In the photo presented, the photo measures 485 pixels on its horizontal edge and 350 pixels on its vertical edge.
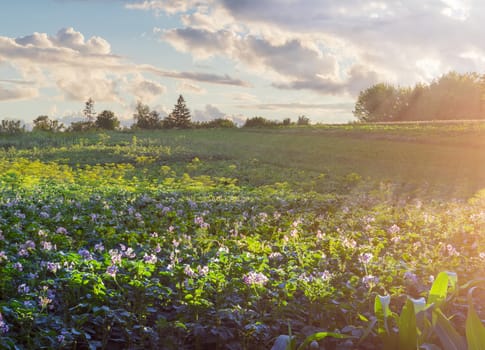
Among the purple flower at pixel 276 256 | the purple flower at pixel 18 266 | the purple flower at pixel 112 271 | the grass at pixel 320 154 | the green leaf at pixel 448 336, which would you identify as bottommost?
the green leaf at pixel 448 336

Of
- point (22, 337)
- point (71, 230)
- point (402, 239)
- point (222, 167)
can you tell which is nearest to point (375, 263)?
point (402, 239)

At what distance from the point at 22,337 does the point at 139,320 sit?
0.73 meters

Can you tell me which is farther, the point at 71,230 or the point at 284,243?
the point at 71,230

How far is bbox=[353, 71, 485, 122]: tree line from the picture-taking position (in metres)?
54.8

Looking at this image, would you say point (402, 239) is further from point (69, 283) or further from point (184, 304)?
point (69, 283)

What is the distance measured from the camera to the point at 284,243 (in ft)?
16.6

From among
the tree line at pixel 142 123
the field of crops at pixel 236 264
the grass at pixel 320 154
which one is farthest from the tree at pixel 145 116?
the field of crops at pixel 236 264

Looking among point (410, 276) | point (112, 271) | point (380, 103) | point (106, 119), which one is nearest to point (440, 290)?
point (410, 276)

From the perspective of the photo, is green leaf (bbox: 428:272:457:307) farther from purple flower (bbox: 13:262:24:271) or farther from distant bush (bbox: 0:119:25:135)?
distant bush (bbox: 0:119:25:135)

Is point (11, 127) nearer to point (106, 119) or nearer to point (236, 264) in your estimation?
point (106, 119)

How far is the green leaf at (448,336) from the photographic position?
10.2ft

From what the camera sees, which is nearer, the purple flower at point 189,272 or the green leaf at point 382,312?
the green leaf at point 382,312

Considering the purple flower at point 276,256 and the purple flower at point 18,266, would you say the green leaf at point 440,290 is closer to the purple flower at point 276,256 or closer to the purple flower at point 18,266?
the purple flower at point 276,256

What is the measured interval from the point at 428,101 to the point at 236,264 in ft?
189
